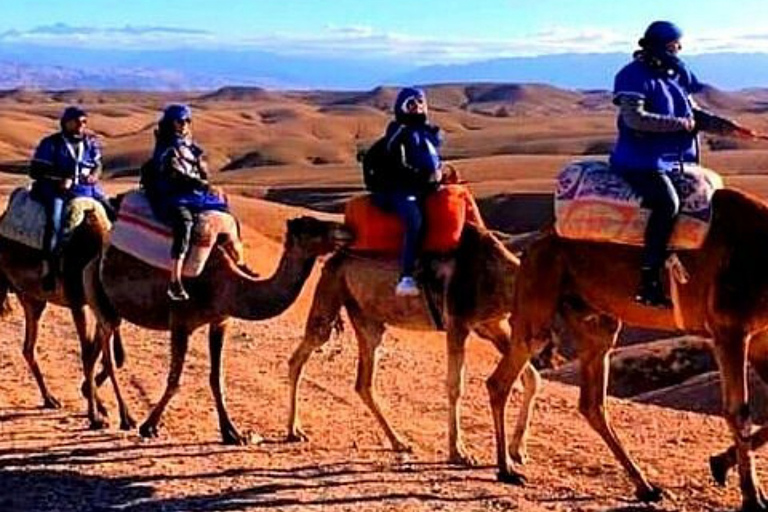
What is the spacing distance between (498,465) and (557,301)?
4.23 ft

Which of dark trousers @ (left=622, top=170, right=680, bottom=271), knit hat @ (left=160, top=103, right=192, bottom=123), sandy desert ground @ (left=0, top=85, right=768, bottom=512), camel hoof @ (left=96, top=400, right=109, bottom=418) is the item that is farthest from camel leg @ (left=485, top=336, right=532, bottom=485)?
camel hoof @ (left=96, top=400, right=109, bottom=418)

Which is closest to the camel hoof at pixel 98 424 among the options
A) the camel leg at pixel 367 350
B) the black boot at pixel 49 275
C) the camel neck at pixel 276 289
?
the black boot at pixel 49 275

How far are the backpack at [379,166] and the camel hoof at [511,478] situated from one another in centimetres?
243

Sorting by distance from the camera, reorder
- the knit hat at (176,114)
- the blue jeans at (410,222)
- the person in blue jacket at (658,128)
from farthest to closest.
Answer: the knit hat at (176,114) → the blue jeans at (410,222) → the person in blue jacket at (658,128)

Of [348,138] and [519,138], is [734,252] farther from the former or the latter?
[348,138]

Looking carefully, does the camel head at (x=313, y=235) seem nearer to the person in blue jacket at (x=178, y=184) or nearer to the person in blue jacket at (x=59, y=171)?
the person in blue jacket at (x=178, y=184)

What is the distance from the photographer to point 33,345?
46.1 ft

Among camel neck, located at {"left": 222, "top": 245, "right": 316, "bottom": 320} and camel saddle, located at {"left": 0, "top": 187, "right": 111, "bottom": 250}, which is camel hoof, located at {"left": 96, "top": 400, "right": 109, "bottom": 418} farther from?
camel neck, located at {"left": 222, "top": 245, "right": 316, "bottom": 320}

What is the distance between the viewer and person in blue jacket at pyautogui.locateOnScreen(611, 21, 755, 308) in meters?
9.36

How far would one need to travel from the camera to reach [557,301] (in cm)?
1029

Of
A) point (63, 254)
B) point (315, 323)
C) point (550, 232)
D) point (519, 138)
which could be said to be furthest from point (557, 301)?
point (519, 138)

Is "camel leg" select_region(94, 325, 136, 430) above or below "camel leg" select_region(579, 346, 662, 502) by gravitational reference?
below

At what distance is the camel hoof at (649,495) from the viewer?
9.85 meters

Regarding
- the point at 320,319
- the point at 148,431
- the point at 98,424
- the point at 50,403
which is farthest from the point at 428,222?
the point at 50,403
